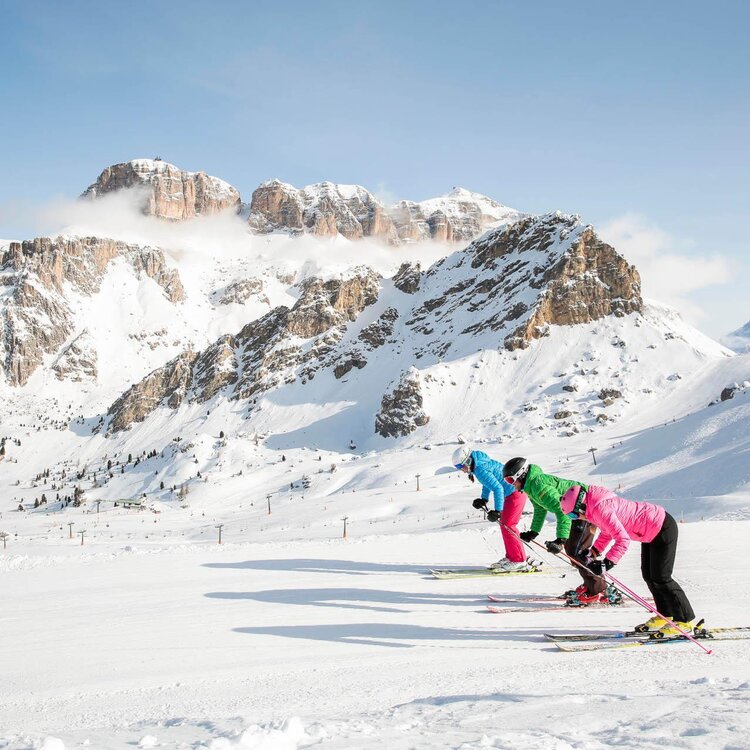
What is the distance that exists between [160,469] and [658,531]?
90504 millimetres

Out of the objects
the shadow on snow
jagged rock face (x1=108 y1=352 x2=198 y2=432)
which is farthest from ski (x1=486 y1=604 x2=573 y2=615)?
jagged rock face (x1=108 y1=352 x2=198 y2=432)

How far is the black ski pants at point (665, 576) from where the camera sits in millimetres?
6723

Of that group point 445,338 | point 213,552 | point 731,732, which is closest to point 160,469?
point 445,338

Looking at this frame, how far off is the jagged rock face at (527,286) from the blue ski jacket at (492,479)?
268 feet

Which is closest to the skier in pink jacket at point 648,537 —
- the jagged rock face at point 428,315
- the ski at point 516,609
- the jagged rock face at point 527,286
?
the ski at point 516,609

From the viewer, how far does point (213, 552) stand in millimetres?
14922

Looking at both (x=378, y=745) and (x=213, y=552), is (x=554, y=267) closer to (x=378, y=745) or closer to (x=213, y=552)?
(x=213, y=552)

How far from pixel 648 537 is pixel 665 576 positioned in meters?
0.47

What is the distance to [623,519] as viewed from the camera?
7.04 metres

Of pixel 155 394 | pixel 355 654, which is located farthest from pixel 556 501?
pixel 155 394

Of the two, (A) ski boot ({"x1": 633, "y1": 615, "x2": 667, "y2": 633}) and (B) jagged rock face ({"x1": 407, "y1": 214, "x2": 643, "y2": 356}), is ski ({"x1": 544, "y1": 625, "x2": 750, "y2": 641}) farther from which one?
(B) jagged rock face ({"x1": 407, "y1": 214, "x2": 643, "y2": 356})

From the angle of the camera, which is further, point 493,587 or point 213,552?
point 213,552

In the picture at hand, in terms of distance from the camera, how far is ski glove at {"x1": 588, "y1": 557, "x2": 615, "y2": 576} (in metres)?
7.13

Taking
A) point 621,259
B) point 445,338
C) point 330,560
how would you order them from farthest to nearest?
1. point 445,338
2. point 621,259
3. point 330,560
